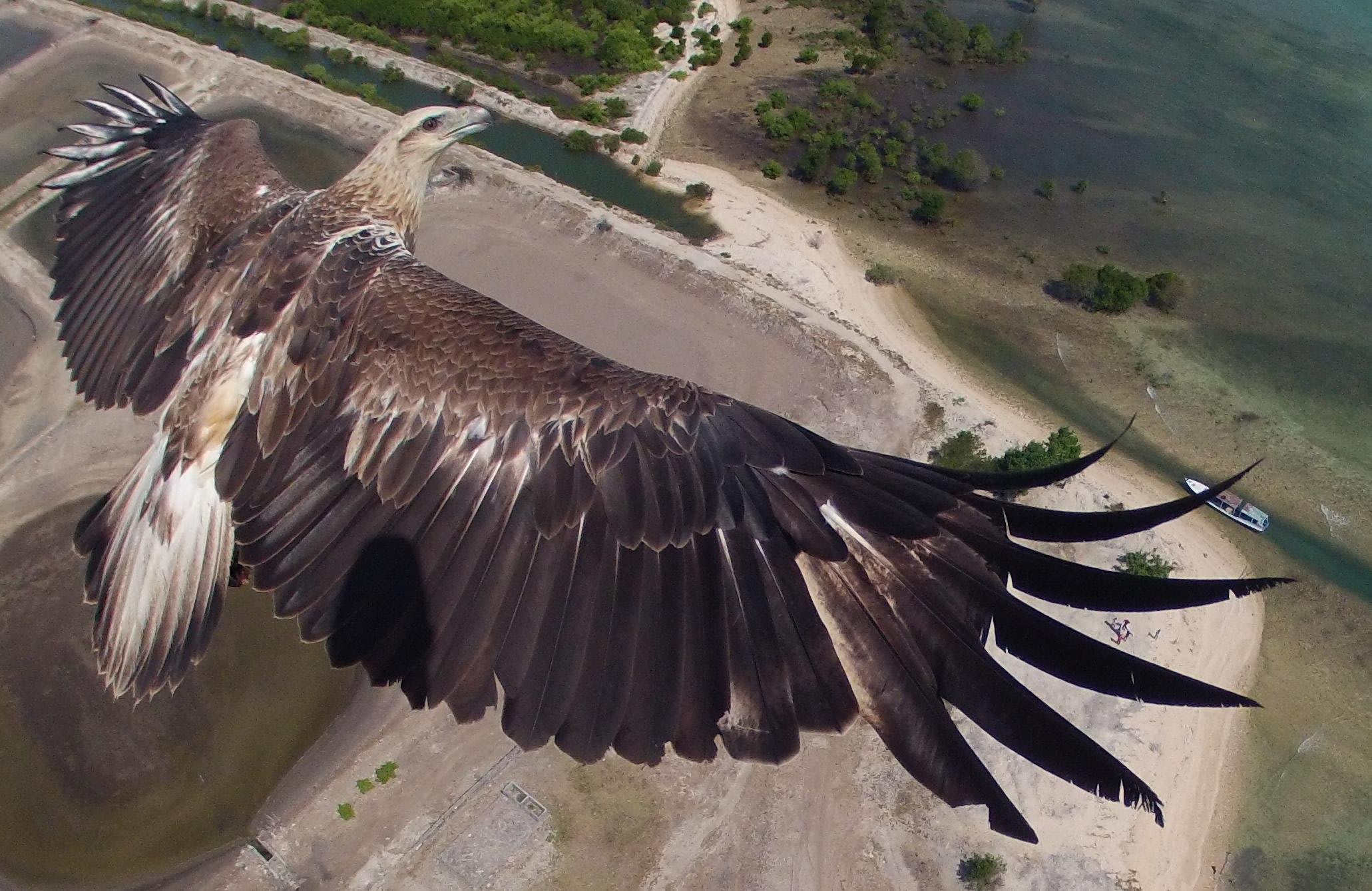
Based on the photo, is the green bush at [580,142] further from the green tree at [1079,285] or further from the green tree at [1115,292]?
the green tree at [1115,292]

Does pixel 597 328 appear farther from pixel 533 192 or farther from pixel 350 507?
pixel 350 507

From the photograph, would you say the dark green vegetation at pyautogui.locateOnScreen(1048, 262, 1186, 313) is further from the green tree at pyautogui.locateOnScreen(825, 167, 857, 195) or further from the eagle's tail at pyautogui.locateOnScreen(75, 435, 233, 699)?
the eagle's tail at pyautogui.locateOnScreen(75, 435, 233, 699)

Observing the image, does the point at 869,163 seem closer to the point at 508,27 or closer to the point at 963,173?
the point at 963,173

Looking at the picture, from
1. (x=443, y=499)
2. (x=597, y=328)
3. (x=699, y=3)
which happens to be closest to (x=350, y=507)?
(x=443, y=499)

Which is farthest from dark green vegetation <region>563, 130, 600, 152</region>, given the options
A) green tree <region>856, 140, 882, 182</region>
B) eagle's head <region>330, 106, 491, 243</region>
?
eagle's head <region>330, 106, 491, 243</region>

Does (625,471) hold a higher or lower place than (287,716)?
higher

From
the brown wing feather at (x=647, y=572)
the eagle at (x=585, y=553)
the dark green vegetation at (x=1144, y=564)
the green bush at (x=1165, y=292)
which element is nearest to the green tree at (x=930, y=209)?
the green bush at (x=1165, y=292)

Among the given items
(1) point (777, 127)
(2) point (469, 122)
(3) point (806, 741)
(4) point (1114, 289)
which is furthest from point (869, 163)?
(2) point (469, 122)
